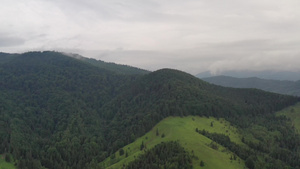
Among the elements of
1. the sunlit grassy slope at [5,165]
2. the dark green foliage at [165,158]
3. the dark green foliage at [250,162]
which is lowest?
the sunlit grassy slope at [5,165]

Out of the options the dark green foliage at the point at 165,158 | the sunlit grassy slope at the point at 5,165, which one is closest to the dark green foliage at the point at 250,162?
the dark green foliage at the point at 165,158

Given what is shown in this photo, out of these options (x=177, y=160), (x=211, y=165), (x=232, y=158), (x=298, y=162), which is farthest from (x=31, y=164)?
(x=298, y=162)

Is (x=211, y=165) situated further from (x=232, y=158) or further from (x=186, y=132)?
(x=186, y=132)

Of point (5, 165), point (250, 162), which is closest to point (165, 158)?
point (250, 162)

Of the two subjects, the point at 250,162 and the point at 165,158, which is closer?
the point at 165,158

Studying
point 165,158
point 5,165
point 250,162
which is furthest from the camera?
point 5,165

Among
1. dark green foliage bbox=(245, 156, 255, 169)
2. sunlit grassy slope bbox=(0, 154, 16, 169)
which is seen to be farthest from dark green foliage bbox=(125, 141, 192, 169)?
sunlit grassy slope bbox=(0, 154, 16, 169)

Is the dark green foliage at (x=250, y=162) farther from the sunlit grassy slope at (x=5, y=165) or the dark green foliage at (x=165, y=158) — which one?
the sunlit grassy slope at (x=5, y=165)

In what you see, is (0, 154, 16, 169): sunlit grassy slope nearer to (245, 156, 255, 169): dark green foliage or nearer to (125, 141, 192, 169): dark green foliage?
(125, 141, 192, 169): dark green foliage

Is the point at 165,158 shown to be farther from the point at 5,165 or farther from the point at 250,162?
the point at 5,165
